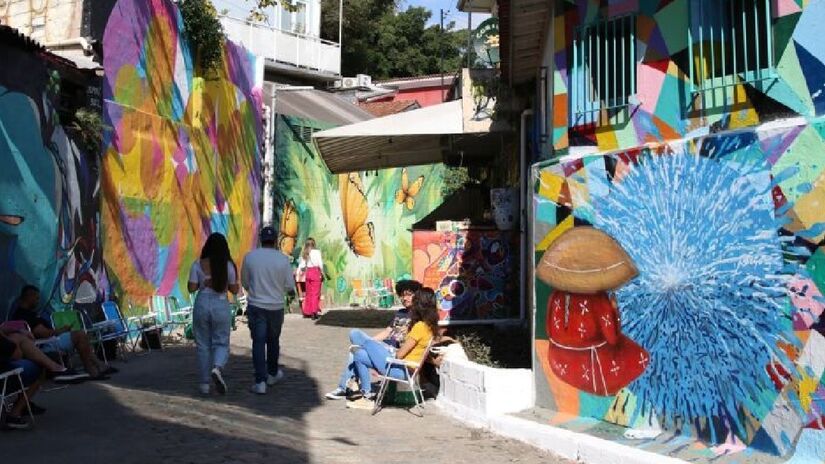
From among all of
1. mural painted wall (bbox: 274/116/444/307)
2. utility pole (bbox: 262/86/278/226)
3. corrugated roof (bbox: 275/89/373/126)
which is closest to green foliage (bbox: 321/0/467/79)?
corrugated roof (bbox: 275/89/373/126)

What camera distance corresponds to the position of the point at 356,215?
66.6 feet

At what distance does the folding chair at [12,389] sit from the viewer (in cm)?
604

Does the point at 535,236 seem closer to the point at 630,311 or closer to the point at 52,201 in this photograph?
the point at 630,311

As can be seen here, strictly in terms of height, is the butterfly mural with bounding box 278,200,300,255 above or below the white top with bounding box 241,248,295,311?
above

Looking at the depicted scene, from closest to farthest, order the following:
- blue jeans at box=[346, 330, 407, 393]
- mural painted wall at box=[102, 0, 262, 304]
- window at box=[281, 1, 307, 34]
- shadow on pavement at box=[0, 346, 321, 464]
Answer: shadow on pavement at box=[0, 346, 321, 464] < blue jeans at box=[346, 330, 407, 393] < mural painted wall at box=[102, 0, 262, 304] < window at box=[281, 1, 307, 34]

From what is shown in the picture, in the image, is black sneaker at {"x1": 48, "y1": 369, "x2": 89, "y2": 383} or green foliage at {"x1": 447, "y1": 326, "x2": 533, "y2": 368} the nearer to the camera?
black sneaker at {"x1": 48, "y1": 369, "x2": 89, "y2": 383}

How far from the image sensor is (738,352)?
539cm

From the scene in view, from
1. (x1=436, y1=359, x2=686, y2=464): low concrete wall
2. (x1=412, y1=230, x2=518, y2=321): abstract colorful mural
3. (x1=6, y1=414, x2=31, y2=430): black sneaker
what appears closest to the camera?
(x1=436, y1=359, x2=686, y2=464): low concrete wall

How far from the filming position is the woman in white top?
53.4 feet

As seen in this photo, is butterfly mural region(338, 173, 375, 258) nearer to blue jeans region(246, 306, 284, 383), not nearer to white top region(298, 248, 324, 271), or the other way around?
white top region(298, 248, 324, 271)

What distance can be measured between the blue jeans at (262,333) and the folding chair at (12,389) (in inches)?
89.5

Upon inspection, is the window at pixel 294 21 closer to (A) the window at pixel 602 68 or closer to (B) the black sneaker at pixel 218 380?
(B) the black sneaker at pixel 218 380

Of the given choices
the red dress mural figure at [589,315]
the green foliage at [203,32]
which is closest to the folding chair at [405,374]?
the red dress mural figure at [589,315]

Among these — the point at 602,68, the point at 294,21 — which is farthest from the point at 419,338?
the point at 294,21
